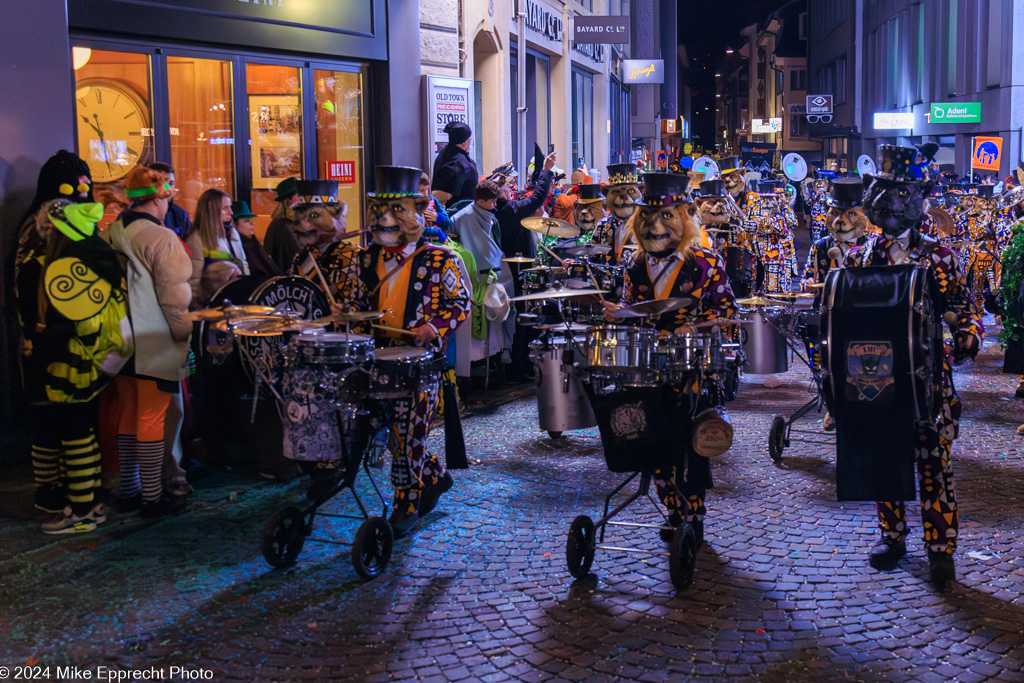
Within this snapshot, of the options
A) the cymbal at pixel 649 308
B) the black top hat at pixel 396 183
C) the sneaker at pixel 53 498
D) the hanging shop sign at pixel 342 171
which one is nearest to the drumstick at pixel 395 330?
the black top hat at pixel 396 183

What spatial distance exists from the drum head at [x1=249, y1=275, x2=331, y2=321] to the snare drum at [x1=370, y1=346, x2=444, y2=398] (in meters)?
0.51

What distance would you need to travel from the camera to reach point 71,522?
630 centimetres

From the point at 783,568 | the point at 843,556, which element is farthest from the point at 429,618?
the point at 843,556

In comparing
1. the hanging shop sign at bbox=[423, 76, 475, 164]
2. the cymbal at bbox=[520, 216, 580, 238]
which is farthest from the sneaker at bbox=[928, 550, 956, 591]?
the hanging shop sign at bbox=[423, 76, 475, 164]

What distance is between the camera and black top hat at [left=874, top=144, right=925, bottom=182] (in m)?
5.56

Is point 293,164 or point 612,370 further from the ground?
point 293,164

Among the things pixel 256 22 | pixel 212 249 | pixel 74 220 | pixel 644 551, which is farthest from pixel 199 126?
pixel 644 551

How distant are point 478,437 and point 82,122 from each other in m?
4.11

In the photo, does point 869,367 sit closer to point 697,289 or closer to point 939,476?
point 939,476

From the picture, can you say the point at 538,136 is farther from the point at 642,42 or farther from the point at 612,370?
the point at 642,42

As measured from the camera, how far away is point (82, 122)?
877 centimetres

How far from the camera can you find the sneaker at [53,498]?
6.39 meters

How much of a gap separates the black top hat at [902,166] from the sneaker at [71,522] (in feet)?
15.8

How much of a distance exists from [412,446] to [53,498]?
2262mm
